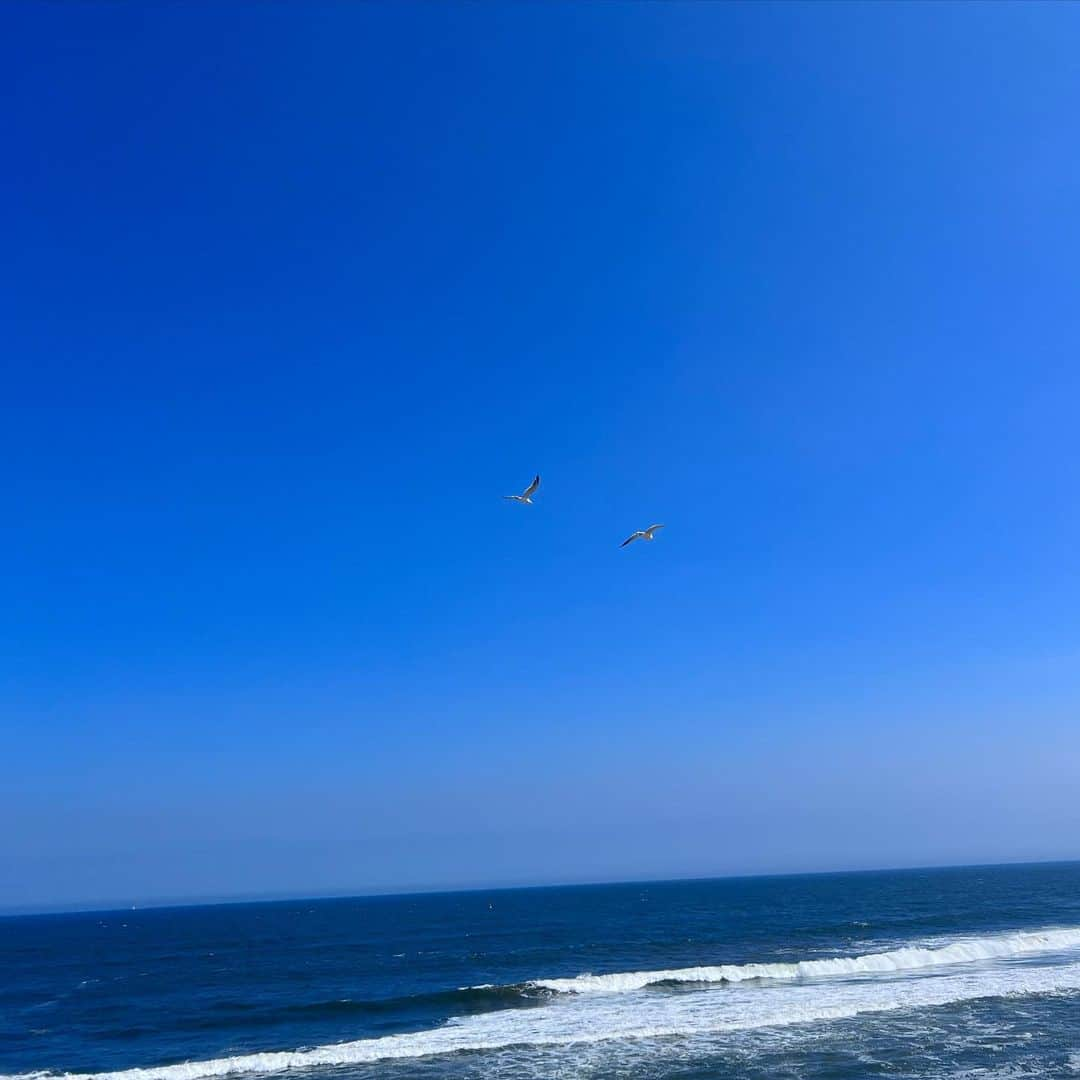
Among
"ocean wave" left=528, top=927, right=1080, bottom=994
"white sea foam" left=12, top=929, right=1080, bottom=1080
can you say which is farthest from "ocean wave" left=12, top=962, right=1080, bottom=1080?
"ocean wave" left=528, top=927, right=1080, bottom=994

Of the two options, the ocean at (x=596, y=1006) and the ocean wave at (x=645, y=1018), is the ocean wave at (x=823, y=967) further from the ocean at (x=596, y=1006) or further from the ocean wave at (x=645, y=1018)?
the ocean wave at (x=645, y=1018)

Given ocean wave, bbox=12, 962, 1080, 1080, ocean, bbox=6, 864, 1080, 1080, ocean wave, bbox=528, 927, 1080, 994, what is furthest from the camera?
ocean wave, bbox=528, 927, 1080, 994

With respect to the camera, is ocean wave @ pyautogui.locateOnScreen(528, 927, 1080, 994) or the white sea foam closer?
the white sea foam

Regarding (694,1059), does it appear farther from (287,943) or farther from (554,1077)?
(287,943)

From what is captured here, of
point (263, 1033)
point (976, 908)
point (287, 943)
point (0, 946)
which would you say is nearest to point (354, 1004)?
point (263, 1033)

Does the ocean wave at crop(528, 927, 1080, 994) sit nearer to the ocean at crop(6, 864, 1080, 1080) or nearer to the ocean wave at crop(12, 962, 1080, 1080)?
the ocean at crop(6, 864, 1080, 1080)
